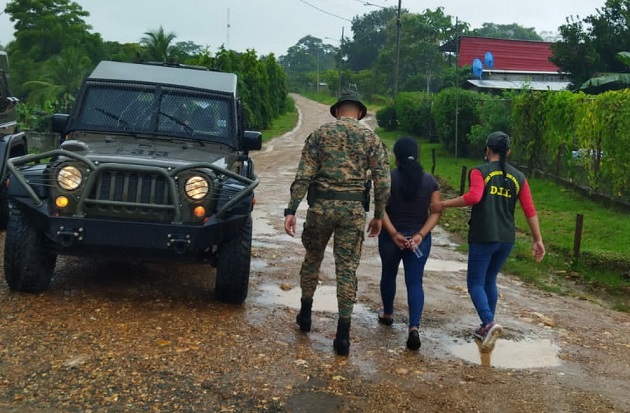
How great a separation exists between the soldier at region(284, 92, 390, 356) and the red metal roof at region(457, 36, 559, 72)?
1607 inches

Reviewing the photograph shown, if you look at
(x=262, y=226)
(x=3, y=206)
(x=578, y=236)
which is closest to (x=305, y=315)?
(x=578, y=236)

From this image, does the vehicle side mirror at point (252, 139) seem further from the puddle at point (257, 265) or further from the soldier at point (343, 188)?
the soldier at point (343, 188)

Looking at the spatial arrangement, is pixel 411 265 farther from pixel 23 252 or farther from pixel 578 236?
pixel 578 236

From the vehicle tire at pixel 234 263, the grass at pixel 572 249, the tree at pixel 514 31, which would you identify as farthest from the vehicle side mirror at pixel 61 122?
the tree at pixel 514 31

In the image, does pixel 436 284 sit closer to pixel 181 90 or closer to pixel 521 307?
pixel 521 307

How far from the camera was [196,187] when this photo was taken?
5.77 metres

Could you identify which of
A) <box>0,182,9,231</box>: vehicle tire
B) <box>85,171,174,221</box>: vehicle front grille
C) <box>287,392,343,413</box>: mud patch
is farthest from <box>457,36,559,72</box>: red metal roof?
<box>287,392,343,413</box>: mud patch

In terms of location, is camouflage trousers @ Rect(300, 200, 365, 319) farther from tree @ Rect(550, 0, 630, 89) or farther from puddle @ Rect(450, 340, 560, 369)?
tree @ Rect(550, 0, 630, 89)

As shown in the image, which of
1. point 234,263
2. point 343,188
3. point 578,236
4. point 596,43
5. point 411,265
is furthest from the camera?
point 596,43

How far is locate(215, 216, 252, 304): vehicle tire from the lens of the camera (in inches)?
240

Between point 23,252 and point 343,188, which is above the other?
point 343,188

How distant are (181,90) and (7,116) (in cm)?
367

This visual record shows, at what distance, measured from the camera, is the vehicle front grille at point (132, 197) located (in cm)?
567

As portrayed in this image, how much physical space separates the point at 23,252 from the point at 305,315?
87.1 inches
